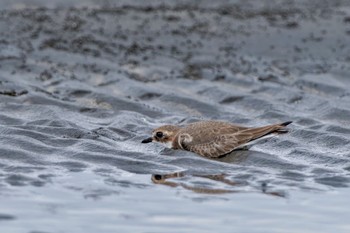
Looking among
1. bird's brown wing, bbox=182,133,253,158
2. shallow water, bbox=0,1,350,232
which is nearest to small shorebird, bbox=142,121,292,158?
bird's brown wing, bbox=182,133,253,158

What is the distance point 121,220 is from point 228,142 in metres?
4.02

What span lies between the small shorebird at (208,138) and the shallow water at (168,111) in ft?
0.60

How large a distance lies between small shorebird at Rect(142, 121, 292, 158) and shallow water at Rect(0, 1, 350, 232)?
0.18 m

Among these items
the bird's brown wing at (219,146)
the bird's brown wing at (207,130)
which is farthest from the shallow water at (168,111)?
the bird's brown wing at (207,130)

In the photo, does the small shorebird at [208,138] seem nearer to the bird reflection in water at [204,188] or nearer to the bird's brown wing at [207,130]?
the bird's brown wing at [207,130]

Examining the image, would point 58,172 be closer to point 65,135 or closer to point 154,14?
point 65,135

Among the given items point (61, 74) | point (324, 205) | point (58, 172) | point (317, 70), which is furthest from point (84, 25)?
point (324, 205)

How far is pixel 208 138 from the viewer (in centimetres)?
1703

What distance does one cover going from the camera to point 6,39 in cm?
2486

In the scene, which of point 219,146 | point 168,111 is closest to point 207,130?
point 219,146

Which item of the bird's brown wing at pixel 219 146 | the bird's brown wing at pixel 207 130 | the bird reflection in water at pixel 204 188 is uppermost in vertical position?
the bird's brown wing at pixel 207 130

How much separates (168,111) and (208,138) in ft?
12.1

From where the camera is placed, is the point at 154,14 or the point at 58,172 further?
the point at 154,14

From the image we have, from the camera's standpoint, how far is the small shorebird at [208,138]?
17.0 m
